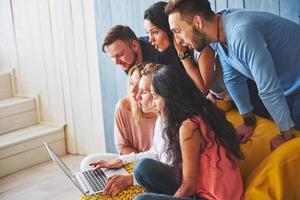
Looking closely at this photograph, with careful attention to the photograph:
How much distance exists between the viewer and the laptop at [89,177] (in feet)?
5.41

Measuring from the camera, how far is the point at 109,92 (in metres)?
2.97

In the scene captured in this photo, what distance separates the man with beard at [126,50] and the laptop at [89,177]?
0.52 metres

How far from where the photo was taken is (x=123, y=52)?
205 cm

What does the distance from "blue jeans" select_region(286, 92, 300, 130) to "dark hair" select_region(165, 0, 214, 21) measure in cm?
45

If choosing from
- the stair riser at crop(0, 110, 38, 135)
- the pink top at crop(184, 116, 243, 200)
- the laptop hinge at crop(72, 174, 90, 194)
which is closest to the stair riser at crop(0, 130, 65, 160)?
the stair riser at crop(0, 110, 38, 135)

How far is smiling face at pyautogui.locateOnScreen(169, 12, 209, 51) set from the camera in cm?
167

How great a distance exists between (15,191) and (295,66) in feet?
6.34

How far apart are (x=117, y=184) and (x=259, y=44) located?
27.9 inches

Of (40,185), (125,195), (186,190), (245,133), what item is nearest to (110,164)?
(125,195)

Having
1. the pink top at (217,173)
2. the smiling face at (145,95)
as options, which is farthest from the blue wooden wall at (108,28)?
the pink top at (217,173)

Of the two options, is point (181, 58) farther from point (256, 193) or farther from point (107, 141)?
point (107, 141)

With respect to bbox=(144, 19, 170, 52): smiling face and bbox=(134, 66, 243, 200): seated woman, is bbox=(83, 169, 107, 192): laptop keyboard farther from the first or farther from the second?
bbox=(144, 19, 170, 52): smiling face

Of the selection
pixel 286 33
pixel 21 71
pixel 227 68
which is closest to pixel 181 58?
pixel 227 68

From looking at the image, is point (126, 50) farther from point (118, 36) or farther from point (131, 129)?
point (131, 129)
